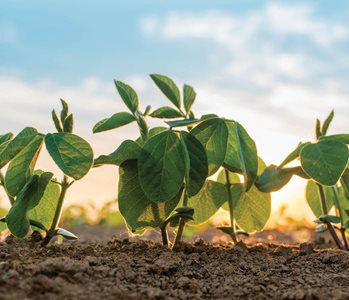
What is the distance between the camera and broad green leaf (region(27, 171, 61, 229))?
2617 mm

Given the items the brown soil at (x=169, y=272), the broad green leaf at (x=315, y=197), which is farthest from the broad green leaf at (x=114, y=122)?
the broad green leaf at (x=315, y=197)

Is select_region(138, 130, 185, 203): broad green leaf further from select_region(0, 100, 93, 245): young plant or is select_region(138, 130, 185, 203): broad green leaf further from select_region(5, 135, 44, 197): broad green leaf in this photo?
select_region(5, 135, 44, 197): broad green leaf

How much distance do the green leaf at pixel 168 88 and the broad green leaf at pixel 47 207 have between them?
2.00 ft

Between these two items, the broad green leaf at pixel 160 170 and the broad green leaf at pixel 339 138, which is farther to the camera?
the broad green leaf at pixel 339 138

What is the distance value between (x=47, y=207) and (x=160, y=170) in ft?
1.92

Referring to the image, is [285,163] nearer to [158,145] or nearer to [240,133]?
[240,133]

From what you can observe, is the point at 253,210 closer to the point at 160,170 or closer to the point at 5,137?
the point at 160,170

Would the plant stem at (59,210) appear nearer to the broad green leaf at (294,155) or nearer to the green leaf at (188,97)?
the green leaf at (188,97)

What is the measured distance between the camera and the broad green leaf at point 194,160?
2.39 m

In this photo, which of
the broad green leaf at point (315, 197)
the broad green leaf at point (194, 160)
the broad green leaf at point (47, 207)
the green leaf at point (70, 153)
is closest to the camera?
the green leaf at point (70, 153)

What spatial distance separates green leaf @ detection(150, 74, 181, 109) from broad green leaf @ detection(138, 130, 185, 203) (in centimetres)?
23

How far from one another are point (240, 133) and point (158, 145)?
364 mm

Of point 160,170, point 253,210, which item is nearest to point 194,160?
point 160,170

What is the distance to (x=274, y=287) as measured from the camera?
6.72ft
